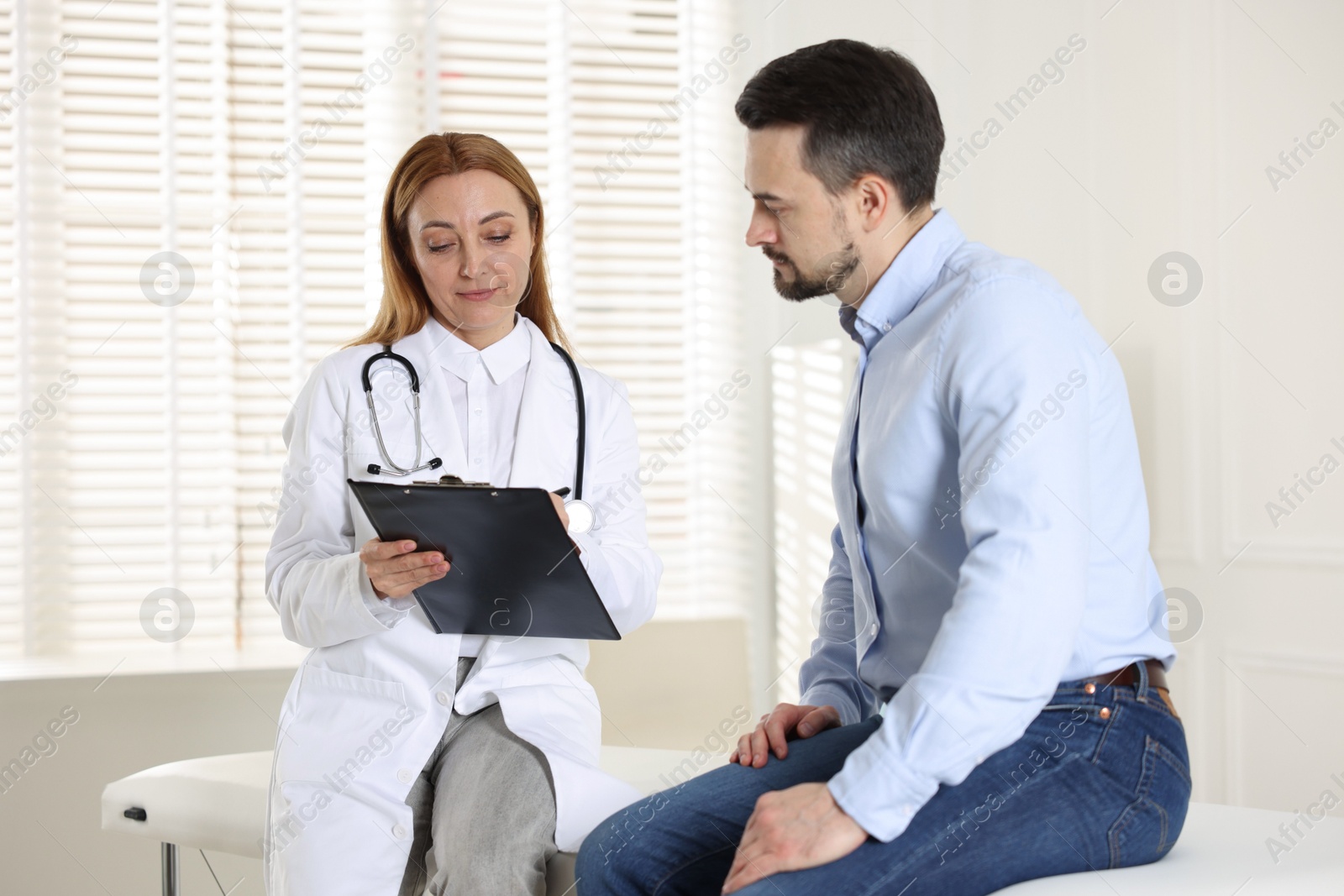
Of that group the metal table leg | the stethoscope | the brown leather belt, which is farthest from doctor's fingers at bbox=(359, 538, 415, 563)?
the metal table leg

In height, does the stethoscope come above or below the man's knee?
above

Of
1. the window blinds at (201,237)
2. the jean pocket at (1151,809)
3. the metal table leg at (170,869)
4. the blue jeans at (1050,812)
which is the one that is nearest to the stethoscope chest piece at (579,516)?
the blue jeans at (1050,812)

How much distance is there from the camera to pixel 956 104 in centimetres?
285

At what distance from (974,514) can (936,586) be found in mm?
181

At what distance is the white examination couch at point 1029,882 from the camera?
102 centimetres

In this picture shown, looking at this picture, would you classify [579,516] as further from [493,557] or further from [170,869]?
[170,869]

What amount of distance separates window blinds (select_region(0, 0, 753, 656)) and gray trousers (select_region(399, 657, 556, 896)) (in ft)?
4.38

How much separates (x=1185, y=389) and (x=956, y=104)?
3.13 ft

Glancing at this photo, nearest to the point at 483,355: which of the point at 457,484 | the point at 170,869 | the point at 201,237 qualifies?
the point at 457,484

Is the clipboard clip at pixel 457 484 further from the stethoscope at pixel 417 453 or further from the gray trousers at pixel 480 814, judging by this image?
the gray trousers at pixel 480 814

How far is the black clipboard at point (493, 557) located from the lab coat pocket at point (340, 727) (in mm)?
127

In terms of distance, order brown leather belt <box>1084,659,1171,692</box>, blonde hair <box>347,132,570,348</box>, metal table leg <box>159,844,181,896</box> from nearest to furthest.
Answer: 1. brown leather belt <box>1084,659,1171,692</box>
2. blonde hair <box>347,132,570,348</box>
3. metal table leg <box>159,844,181,896</box>

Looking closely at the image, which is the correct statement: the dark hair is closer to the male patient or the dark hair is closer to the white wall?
the male patient

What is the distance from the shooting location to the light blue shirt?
3.12 ft
